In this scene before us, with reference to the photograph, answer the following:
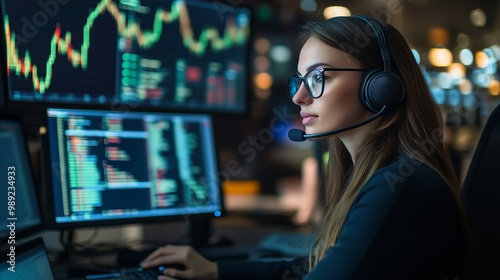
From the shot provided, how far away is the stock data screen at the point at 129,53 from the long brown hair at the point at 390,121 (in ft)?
2.09

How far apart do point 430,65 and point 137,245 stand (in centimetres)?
405

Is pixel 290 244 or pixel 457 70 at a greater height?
pixel 457 70

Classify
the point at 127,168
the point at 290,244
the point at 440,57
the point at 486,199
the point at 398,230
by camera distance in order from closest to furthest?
the point at 398,230, the point at 486,199, the point at 127,168, the point at 290,244, the point at 440,57

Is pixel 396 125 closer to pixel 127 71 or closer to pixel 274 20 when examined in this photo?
pixel 127 71

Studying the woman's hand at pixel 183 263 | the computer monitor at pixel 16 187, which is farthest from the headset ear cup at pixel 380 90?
the computer monitor at pixel 16 187

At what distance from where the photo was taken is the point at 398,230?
0.82 metres

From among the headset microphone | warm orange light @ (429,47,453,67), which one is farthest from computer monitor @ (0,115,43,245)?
warm orange light @ (429,47,453,67)

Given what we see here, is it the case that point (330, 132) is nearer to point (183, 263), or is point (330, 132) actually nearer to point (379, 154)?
point (379, 154)

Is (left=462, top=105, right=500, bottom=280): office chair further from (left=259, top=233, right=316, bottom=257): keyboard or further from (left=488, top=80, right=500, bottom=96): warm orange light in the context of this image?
(left=488, top=80, right=500, bottom=96): warm orange light

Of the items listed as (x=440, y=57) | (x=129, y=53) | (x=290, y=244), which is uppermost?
(x=440, y=57)

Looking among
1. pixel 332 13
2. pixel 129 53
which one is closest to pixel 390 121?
pixel 129 53

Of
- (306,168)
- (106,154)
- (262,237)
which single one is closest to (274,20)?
(306,168)

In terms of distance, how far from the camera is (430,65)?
5062 mm

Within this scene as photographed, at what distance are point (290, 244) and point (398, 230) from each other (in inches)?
30.1
